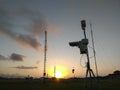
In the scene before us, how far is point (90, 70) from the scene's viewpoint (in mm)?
12875

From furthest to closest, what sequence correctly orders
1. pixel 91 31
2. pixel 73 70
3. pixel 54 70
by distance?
pixel 54 70 < pixel 73 70 < pixel 91 31

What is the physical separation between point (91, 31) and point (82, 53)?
8.42m

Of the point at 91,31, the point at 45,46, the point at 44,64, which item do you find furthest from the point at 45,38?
the point at 91,31

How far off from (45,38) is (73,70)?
3037 cm

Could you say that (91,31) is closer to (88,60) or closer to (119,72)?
(88,60)

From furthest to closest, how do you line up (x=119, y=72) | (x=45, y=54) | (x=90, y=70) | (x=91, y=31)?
(x=119, y=72) → (x=45, y=54) → (x=91, y=31) → (x=90, y=70)

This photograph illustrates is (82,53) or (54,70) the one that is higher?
(54,70)

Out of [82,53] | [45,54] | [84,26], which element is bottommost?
[82,53]

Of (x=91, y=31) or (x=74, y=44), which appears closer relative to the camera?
(x=74, y=44)

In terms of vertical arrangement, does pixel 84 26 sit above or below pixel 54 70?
below

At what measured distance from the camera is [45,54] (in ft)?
200

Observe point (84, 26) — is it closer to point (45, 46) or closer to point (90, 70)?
point (90, 70)

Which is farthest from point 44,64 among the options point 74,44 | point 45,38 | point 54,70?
point 54,70

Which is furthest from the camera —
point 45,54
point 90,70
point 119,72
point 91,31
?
point 119,72
